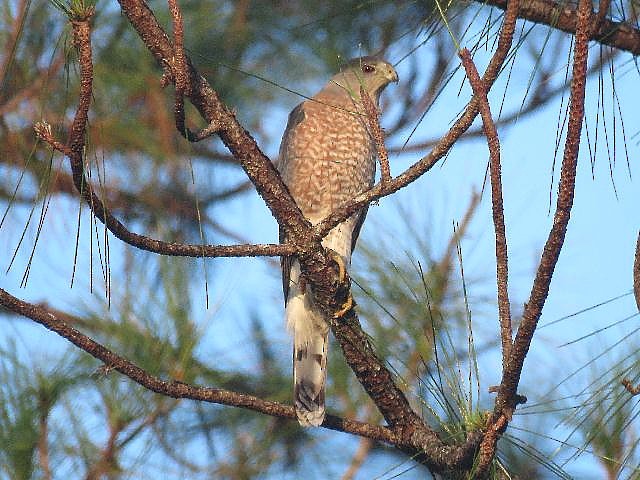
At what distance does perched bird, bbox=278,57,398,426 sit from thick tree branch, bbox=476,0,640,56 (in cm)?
79

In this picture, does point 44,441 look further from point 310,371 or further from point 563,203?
point 563,203

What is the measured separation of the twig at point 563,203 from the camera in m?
1.36

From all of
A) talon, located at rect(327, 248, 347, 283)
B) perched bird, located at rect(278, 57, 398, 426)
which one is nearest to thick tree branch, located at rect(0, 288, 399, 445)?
talon, located at rect(327, 248, 347, 283)

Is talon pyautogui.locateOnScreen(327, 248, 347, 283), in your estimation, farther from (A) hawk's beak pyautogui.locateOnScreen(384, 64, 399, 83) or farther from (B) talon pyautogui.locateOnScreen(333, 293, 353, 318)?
(A) hawk's beak pyautogui.locateOnScreen(384, 64, 399, 83)

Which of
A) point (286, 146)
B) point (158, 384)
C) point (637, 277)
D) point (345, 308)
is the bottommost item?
point (637, 277)

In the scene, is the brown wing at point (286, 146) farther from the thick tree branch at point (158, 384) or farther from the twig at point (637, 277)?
the twig at point (637, 277)

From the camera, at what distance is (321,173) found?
122 inches

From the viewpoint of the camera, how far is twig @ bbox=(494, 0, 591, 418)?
1360mm

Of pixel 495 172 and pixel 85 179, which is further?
pixel 85 179

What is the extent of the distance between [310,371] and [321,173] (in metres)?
0.65

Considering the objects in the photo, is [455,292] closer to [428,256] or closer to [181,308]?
[428,256]

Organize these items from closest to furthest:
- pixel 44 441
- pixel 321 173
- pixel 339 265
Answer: pixel 339 265
pixel 44 441
pixel 321 173

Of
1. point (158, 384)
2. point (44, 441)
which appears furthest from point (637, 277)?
point (44, 441)

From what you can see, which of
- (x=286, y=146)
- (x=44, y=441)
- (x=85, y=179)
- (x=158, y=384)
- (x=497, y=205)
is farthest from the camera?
(x=286, y=146)
